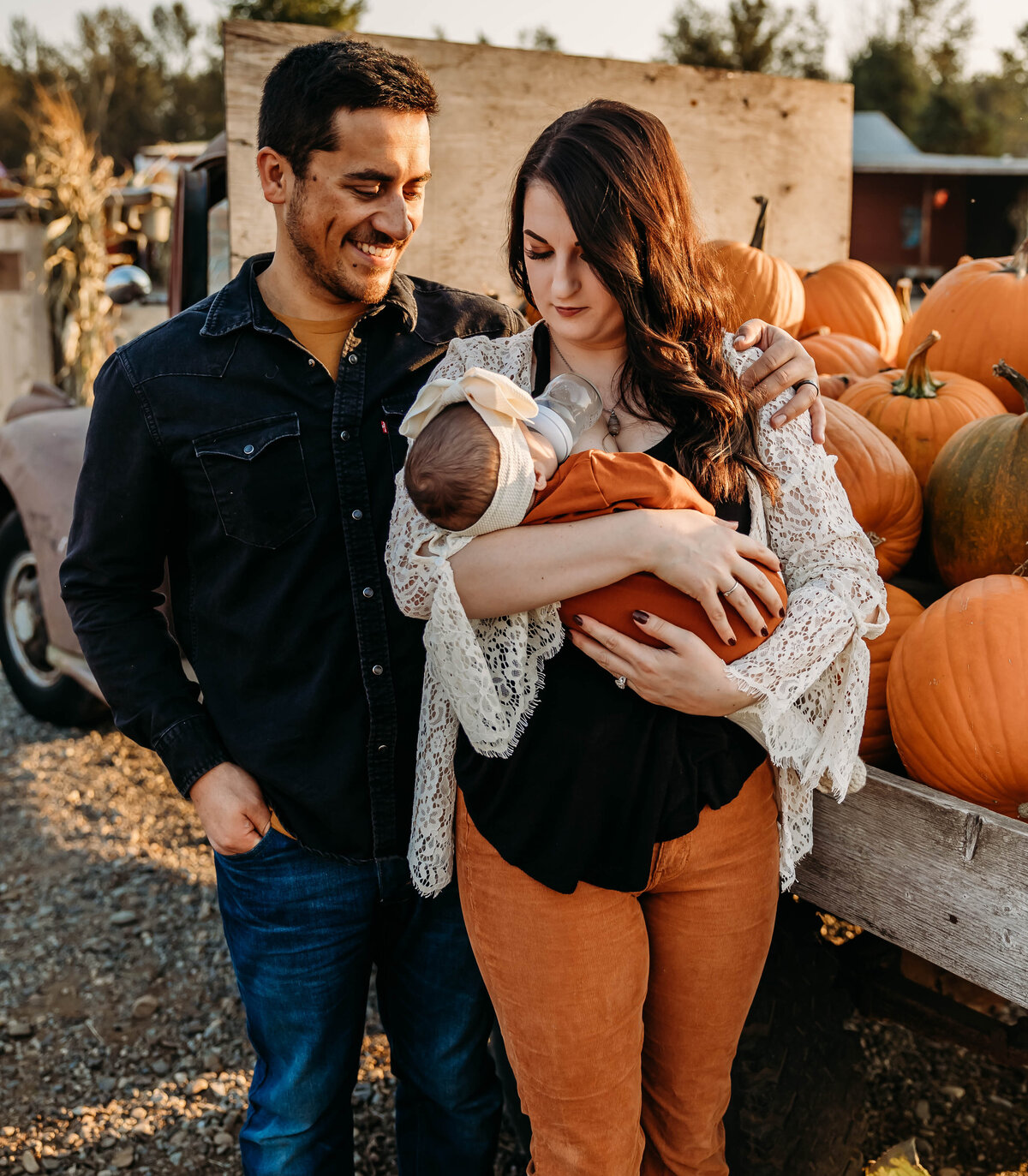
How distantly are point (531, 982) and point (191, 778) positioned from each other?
713mm

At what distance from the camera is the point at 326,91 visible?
5.65ft

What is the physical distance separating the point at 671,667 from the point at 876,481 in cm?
101

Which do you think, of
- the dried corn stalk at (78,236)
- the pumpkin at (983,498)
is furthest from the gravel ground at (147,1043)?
the dried corn stalk at (78,236)

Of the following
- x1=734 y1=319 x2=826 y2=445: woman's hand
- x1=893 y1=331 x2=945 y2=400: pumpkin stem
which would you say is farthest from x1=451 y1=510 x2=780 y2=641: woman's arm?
x1=893 y1=331 x2=945 y2=400: pumpkin stem

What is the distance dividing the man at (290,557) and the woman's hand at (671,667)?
1.65ft

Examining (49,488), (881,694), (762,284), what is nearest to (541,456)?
(881,694)

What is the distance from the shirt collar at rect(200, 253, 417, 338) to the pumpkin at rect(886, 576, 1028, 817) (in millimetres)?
1175

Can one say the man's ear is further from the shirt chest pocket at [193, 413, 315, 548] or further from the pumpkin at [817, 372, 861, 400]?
the pumpkin at [817, 372, 861, 400]

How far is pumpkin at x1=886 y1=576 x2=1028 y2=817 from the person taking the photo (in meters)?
1.75

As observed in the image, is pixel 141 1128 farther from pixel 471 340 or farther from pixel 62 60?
pixel 62 60

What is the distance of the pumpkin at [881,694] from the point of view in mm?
2055

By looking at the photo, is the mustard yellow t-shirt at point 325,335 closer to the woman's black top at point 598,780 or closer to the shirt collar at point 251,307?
the shirt collar at point 251,307

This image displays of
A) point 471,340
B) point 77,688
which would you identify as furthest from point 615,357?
point 77,688

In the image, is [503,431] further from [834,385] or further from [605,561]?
[834,385]
